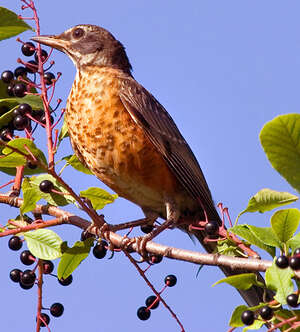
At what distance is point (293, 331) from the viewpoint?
240 cm

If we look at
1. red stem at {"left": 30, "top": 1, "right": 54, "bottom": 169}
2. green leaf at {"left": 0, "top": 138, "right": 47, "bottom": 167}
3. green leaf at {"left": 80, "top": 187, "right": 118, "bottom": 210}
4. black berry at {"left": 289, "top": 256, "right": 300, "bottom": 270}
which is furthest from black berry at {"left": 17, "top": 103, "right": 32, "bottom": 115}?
black berry at {"left": 289, "top": 256, "right": 300, "bottom": 270}

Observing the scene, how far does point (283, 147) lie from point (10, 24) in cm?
163

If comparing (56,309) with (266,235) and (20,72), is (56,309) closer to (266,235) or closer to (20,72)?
(266,235)

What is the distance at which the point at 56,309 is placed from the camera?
334 cm

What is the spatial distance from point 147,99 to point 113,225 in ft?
4.21

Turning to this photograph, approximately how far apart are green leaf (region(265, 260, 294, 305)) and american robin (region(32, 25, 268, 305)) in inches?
64.1

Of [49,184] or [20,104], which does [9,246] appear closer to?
[49,184]

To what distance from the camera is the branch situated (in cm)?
273

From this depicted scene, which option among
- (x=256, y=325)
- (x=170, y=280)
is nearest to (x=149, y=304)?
(x=170, y=280)

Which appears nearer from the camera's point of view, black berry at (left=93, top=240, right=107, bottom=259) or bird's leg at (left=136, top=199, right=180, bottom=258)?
black berry at (left=93, top=240, right=107, bottom=259)

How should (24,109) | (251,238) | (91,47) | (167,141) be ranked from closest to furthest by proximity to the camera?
(251,238)
(24,109)
(167,141)
(91,47)

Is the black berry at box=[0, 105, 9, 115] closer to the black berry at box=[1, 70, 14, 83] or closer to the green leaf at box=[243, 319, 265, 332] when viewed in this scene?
the black berry at box=[1, 70, 14, 83]

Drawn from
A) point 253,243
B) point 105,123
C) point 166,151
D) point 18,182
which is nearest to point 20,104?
point 18,182

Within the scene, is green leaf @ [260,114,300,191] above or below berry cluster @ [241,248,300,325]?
above
